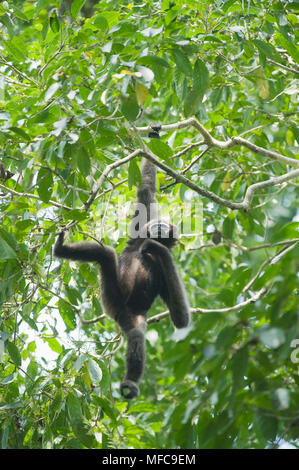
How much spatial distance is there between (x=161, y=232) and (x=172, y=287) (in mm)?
760

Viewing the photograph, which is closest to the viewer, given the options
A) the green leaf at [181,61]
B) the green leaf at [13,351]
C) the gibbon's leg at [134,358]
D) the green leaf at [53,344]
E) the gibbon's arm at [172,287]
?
the green leaf at [181,61]

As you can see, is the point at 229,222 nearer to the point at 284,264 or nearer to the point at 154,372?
the point at 284,264

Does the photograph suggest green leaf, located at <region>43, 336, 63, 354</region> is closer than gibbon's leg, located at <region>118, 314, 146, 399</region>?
Yes

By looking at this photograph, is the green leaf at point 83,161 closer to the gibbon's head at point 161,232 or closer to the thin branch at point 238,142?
the thin branch at point 238,142

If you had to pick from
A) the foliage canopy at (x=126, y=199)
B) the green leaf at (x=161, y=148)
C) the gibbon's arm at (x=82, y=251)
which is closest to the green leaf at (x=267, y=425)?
the foliage canopy at (x=126, y=199)

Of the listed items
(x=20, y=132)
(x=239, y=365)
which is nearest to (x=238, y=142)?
(x=20, y=132)

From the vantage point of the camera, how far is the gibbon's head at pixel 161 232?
6.66m

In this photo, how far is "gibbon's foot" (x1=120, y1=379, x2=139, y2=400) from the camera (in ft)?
18.5

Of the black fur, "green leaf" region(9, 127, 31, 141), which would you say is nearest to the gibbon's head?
the black fur

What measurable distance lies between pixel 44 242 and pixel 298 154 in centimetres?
333

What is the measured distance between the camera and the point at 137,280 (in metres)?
6.63

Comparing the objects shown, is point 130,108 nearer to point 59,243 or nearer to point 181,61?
point 181,61

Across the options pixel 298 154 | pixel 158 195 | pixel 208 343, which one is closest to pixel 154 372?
pixel 158 195

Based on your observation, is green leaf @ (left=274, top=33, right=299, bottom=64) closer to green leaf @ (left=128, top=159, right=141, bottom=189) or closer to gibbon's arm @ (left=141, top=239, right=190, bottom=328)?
green leaf @ (left=128, top=159, right=141, bottom=189)
